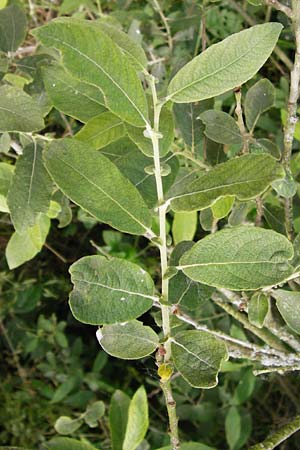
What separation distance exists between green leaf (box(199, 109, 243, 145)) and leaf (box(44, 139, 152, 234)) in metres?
0.24

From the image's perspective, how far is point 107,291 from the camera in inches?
26.3

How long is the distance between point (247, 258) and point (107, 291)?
15cm

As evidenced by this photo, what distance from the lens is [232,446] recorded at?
54.5 inches

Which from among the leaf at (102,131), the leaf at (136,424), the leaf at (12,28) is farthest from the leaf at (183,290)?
the leaf at (12,28)

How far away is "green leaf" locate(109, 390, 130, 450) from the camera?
1.15 m

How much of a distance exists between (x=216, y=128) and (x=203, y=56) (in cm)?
23

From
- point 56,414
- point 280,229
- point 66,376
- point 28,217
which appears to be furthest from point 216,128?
point 56,414

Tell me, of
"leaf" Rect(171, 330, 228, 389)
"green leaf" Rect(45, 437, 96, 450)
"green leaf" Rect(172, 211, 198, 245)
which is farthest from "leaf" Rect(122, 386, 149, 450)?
"leaf" Rect(171, 330, 228, 389)

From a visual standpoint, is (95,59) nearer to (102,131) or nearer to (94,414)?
(102,131)

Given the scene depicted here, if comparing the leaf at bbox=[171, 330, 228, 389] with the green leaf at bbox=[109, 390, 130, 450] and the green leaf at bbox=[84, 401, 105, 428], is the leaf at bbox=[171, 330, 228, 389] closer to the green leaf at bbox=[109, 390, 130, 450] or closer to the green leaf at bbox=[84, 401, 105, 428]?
the green leaf at bbox=[109, 390, 130, 450]

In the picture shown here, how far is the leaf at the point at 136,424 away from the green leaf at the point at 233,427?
1.20 ft

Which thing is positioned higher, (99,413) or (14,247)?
(14,247)

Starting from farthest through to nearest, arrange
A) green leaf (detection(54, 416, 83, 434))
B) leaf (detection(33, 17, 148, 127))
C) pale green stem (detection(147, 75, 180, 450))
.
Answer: green leaf (detection(54, 416, 83, 434)), pale green stem (detection(147, 75, 180, 450)), leaf (detection(33, 17, 148, 127))

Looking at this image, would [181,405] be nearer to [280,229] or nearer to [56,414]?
[56,414]
